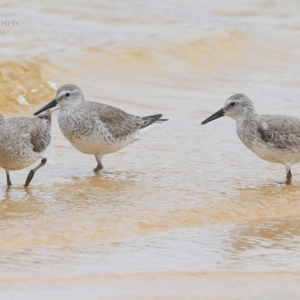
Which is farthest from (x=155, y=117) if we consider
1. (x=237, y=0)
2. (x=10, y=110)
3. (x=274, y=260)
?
(x=237, y=0)

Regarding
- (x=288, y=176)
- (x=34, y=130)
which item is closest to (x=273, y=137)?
(x=288, y=176)

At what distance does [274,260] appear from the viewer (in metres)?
6.97

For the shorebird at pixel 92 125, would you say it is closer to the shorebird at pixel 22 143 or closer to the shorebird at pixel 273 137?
the shorebird at pixel 22 143

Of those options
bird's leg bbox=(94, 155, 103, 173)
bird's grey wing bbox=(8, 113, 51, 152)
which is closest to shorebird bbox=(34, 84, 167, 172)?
bird's leg bbox=(94, 155, 103, 173)

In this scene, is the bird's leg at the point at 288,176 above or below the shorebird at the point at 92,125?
below

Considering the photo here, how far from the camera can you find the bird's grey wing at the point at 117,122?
10102 millimetres

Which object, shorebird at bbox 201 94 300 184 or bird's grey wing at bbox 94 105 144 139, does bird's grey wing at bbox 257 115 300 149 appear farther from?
bird's grey wing at bbox 94 105 144 139

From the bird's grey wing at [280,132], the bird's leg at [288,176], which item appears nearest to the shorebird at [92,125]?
the bird's grey wing at [280,132]

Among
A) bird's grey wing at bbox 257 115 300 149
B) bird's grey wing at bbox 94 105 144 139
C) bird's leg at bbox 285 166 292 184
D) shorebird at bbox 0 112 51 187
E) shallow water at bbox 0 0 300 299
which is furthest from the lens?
bird's grey wing at bbox 94 105 144 139

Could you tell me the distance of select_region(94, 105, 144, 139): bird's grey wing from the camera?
33.1ft

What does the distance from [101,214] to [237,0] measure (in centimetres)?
1403

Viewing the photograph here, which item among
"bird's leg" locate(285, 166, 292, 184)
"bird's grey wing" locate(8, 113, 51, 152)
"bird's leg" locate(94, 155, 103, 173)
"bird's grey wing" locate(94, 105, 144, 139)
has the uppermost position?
"bird's grey wing" locate(8, 113, 51, 152)

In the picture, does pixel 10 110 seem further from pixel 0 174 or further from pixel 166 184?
pixel 166 184

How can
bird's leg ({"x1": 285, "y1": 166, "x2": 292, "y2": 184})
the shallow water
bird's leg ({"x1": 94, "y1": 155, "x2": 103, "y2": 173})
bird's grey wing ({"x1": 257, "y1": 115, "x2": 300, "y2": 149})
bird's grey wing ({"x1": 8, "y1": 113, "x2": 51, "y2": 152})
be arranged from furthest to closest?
1. bird's leg ({"x1": 94, "y1": 155, "x2": 103, "y2": 173})
2. bird's grey wing ({"x1": 257, "y1": 115, "x2": 300, "y2": 149})
3. bird's leg ({"x1": 285, "y1": 166, "x2": 292, "y2": 184})
4. bird's grey wing ({"x1": 8, "y1": 113, "x2": 51, "y2": 152})
5. the shallow water
